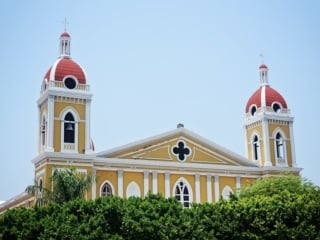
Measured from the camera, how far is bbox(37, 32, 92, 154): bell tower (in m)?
35.0

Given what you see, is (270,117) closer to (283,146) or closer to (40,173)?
(283,146)

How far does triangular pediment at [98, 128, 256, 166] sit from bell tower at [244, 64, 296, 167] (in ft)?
9.83

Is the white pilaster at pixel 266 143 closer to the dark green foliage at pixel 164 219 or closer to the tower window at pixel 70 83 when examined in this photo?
the tower window at pixel 70 83

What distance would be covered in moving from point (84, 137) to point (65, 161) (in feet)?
7.17

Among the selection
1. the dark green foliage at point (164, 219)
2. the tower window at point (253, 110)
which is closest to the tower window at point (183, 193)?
the tower window at point (253, 110)

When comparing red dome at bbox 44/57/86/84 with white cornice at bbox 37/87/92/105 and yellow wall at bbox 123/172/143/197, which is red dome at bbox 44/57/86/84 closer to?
white cornice at bbox 37/87/92/105

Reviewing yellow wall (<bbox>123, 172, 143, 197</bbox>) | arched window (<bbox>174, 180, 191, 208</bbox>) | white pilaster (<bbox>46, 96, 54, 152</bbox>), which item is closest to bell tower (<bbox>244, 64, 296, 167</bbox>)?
arched window (<bbox>174, 180, 191, 208</bbox>)

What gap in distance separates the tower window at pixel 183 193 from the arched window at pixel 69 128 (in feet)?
25.6

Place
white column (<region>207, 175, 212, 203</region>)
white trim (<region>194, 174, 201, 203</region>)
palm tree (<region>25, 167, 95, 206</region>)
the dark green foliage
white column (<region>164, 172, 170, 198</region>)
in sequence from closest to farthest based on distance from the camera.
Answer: the dark green foliage, palm tree (<region>25, 167, 95, 206</region>), white column (<region>164, 172, 170, 198</region>), white trim (<region>194, 174, 201, 203</region>), white column (<region>207, 175, 212, 203</region>)

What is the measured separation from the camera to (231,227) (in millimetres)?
21906

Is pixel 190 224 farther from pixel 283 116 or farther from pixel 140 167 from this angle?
pixel 283 116

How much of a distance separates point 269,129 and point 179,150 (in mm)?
8207

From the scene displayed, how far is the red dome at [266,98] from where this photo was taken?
42.7 meters

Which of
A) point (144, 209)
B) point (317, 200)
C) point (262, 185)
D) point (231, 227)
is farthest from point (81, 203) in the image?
point (262, 185)
